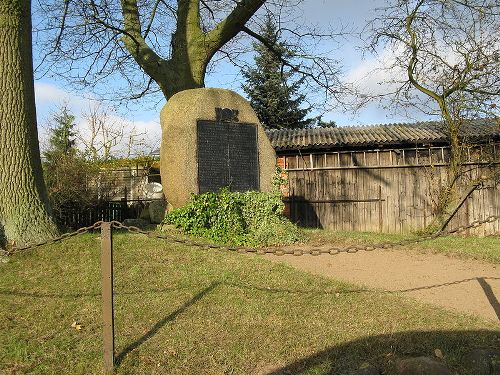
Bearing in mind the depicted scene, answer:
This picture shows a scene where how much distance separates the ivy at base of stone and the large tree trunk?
284cm

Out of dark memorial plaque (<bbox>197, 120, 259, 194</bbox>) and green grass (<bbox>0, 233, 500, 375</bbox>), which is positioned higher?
dark memorial plaque (<bbox>197, 120, 259, 194</bbox>)

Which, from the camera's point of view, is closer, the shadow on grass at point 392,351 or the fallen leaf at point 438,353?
the shadow on grass at point 392,351

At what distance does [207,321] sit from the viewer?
17.5ft

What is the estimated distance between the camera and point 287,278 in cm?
710

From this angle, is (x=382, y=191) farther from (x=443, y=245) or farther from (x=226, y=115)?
(x=226, y=115)

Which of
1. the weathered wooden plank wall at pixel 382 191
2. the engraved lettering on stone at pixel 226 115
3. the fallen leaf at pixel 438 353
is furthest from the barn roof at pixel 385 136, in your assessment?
the fallen leaf at pixel 438 353

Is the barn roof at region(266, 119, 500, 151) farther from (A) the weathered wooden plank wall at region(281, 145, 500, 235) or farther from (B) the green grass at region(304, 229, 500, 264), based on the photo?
(B) the green grass at region(304, 229, 500, 264)

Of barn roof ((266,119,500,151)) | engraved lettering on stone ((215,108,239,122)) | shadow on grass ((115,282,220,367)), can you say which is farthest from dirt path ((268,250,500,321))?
barn roof ((266,119,500,151))

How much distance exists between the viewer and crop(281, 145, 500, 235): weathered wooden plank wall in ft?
46.8

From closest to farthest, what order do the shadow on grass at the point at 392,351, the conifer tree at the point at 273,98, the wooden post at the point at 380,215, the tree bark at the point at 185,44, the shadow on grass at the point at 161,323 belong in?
1. the shadow on grass at the point at 392,351
2. the shadow on grass at the point at 161,323
3. the tree bark at the point at 185,44
4. the wooden post at the point at 380,215
5. the conifer tree at the point at 273,98

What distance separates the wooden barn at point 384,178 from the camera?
14250mm

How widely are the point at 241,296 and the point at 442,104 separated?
396 inches

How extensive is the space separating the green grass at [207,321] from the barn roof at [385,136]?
8790 millimetres

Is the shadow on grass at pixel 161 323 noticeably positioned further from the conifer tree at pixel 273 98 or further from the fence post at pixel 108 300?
the conifer tree at pixel 273 98
